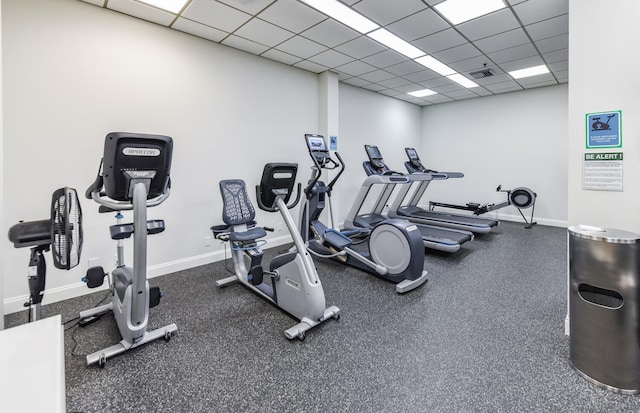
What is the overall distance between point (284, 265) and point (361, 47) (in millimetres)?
3416

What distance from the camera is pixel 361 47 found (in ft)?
13.9

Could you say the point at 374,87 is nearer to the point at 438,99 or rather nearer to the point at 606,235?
the point at 438,99

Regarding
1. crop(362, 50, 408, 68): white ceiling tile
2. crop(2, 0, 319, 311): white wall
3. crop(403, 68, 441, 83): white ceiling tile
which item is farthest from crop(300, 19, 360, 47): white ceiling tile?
crop(403, 68, 441, 83): white ceiling tile

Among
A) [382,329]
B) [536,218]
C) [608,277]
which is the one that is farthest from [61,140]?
[536,218]

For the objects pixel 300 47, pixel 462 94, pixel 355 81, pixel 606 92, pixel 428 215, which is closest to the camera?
pixel 606 92

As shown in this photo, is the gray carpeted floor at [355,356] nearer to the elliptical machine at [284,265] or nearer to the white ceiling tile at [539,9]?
the elliptical machine at [284,265]

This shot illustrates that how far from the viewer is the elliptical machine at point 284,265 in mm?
2410

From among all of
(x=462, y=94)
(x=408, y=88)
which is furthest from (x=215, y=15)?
(x=462, y=94)

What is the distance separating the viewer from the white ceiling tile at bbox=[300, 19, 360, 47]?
3.58 meters

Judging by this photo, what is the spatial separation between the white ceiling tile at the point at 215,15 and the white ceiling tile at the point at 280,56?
85 centimetres

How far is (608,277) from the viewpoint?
172 centimetres

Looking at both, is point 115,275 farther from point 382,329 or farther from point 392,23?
point 392,23

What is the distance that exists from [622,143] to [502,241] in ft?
11.8

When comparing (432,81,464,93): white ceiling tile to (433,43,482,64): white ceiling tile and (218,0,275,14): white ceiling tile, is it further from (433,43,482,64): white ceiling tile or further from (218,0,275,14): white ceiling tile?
(218,0,275,14): white ceiling tile
